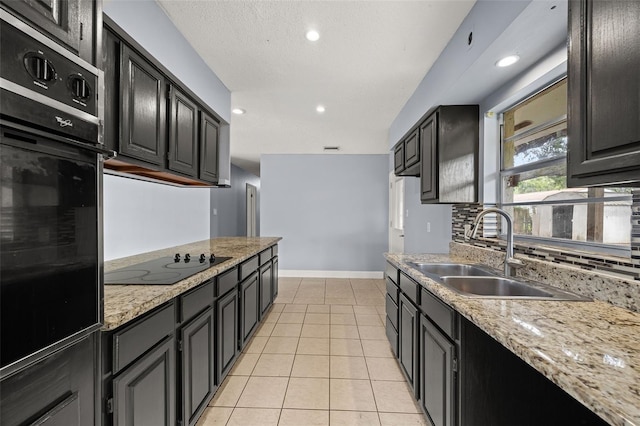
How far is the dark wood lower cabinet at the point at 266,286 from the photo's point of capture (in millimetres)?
3200

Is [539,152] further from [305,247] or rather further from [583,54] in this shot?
[305,247]

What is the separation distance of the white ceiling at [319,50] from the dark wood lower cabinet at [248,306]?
1.99 meters

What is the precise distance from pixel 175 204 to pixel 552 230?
3119 millimetres

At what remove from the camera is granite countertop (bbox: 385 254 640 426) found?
24.5 inches

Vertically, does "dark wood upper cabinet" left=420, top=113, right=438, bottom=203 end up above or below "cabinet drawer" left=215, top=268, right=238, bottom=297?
above

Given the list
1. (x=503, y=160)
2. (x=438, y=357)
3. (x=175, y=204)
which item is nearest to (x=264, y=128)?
(x=175, y=204)

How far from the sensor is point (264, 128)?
442 cm

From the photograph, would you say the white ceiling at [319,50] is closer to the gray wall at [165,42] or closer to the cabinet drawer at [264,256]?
the gray wall at [165,42]

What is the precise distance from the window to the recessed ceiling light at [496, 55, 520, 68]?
33cm

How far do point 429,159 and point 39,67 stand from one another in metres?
2.56

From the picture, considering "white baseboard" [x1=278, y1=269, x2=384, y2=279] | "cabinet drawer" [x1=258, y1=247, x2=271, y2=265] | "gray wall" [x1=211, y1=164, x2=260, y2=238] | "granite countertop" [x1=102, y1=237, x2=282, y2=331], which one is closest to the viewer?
"granite countertop" [x1=102, y1=237, x2=282, y2=331]

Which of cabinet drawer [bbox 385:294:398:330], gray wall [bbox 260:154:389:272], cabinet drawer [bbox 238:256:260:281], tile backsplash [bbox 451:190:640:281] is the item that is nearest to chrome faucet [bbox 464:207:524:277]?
tile backsplash [bbox 451:190:640:281]

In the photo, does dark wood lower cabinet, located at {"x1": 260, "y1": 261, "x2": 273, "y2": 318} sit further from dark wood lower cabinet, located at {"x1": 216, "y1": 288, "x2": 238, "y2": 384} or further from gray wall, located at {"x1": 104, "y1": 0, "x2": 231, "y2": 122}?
gray wall, located at {"x1": 104, "y1": 0, "x2": 231, "y2": 122}

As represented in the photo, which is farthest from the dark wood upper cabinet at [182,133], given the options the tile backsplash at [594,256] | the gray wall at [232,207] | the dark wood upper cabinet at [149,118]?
the gray wall at [232,207]
